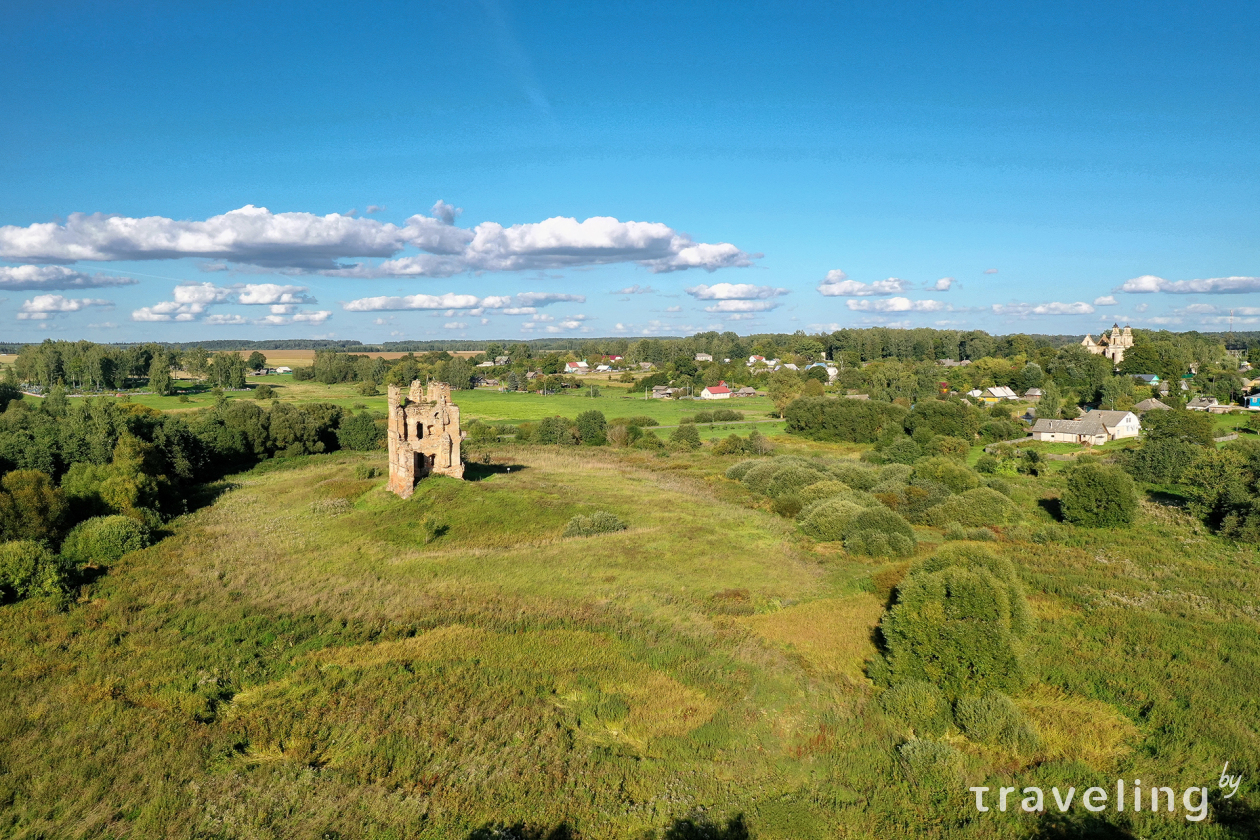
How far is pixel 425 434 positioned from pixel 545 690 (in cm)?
2502

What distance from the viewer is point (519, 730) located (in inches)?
629

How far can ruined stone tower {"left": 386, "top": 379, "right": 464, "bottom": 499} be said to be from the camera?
127 feet

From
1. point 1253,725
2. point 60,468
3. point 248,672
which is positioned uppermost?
point 60,468

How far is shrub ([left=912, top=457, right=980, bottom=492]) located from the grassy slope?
1247cm

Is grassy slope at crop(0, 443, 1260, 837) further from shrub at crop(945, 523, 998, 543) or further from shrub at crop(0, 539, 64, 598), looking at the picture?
shrub at crop(945, 523, 998, 543)

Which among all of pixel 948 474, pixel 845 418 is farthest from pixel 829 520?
pixel 845 418

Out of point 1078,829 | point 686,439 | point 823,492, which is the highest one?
point 686,439

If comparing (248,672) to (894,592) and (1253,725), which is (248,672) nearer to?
(894,592)

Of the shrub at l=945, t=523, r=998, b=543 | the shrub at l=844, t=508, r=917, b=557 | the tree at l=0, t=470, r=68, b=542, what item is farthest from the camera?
the shrub at l=945, t=523, r=998, b=543

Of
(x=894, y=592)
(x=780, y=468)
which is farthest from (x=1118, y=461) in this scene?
(x=894, y=592)

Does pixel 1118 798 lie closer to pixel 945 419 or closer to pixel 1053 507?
pixel 1053 507

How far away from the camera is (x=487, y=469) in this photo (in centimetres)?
5009

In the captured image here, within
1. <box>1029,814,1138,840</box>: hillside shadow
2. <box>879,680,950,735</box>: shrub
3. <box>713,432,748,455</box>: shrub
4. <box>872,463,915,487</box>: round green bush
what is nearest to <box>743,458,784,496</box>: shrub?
<box>872,463,915,487</box>: round green bush

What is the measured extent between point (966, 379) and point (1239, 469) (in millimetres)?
74736
